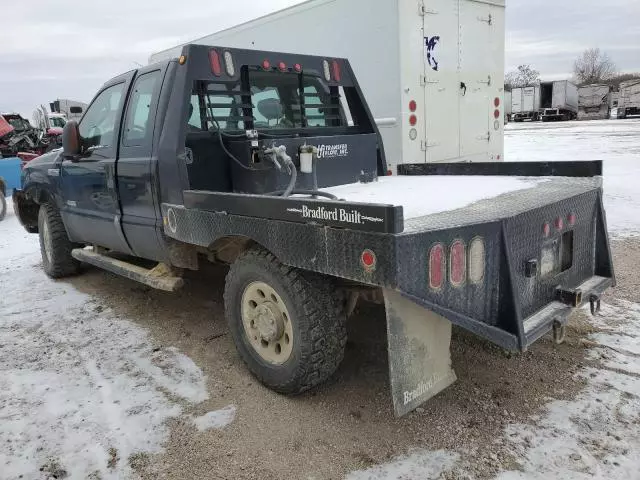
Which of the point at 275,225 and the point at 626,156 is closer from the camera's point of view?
the point at 275,225

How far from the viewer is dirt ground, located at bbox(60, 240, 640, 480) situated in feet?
8.92

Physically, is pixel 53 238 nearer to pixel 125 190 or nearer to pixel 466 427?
pixel 125 190

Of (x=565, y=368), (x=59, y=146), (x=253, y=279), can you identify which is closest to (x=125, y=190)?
(x=253, y=279)

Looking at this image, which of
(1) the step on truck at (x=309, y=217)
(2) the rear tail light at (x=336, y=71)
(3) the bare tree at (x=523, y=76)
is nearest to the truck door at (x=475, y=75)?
(1) the step on truck at (x=309, y=217)

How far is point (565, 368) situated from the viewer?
3535mm

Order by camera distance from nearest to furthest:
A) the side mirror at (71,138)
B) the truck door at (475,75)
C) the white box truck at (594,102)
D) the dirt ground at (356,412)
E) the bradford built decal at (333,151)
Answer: the dirt ground at (356,412)
the bradford built decal at (333,151)
the side mirror at (71,138)
the truck door at (475,75)
the white box truck at (594,102)

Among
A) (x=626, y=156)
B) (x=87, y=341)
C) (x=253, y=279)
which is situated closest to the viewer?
(x=253, y=279)

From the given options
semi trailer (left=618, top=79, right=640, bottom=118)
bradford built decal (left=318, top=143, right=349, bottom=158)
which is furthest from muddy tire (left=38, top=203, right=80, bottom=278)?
semi trailer (left=618, top=79, right=640, bottom=118)

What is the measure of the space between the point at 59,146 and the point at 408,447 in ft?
16.4

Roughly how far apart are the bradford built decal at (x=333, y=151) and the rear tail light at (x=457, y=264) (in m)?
2.05

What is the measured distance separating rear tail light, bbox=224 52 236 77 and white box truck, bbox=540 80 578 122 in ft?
142

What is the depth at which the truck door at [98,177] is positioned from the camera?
4641 millimetres

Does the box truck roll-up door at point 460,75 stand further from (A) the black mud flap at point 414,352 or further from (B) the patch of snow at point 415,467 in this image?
(B) the patch of snow at point 415,467

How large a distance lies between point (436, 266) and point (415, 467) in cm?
96
